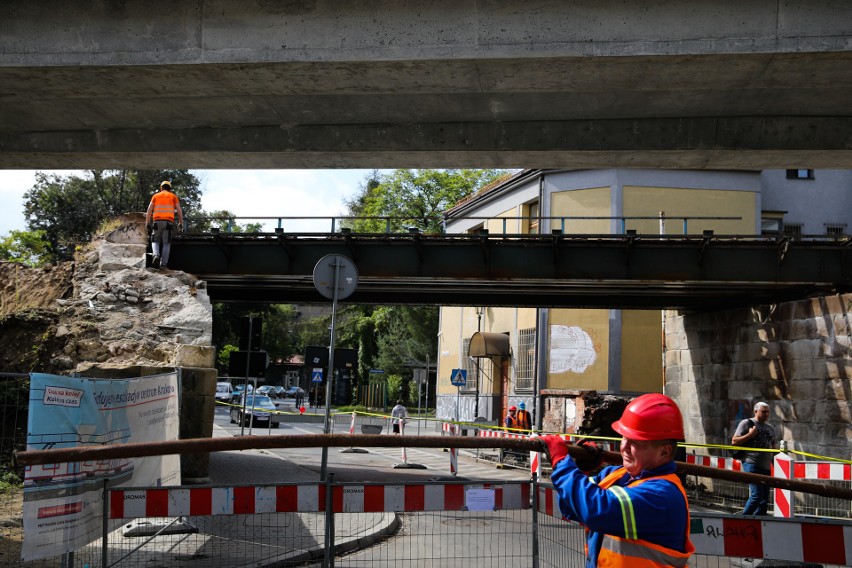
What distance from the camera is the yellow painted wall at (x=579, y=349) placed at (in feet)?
116

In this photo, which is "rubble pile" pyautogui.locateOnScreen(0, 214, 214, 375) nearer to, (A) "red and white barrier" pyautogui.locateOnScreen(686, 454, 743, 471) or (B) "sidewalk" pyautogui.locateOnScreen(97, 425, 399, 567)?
(B) "sidewalk" pyautogui.locateOnScreen(97, 425, 399, 567)

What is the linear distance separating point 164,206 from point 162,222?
358 mm

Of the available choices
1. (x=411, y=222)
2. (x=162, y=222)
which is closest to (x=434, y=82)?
(x=162, y=222)

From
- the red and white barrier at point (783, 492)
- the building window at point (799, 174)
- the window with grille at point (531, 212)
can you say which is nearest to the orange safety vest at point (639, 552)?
the red and white barrier at point (783, 492)

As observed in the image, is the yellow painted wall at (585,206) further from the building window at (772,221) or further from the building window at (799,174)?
the building window at (799,174)

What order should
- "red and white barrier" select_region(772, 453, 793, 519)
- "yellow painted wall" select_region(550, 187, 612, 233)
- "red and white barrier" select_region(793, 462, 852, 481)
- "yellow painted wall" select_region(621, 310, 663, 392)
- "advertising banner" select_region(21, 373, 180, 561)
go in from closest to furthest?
"advertising banner" select_region(21, 373, 180, 561), "red and white barrier" select_region(772, 453, 793, 519), "red and white barrier" select_region(793, 462, 852, 481), "yellow painted wall" select_region(621, 310, 663, 392), "yellow painted wall" select_region(550, 187, 612, 233)

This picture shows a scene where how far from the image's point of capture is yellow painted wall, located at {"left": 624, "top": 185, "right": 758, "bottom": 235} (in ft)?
117

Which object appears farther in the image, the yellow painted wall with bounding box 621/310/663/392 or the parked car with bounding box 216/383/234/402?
the parked car with bounding box 216/383/234/402

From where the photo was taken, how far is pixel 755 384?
22297mm

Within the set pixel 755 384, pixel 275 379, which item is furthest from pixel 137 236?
pixel 275 379

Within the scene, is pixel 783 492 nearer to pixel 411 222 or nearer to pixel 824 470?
pixel 824 470

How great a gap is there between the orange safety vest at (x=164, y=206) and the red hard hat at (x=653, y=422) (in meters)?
15.3

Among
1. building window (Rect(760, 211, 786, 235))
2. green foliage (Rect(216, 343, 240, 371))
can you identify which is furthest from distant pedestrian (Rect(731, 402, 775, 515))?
green foliage (Rect(216, 343, 240, 371))

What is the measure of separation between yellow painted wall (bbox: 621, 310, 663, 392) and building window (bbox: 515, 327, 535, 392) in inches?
148
